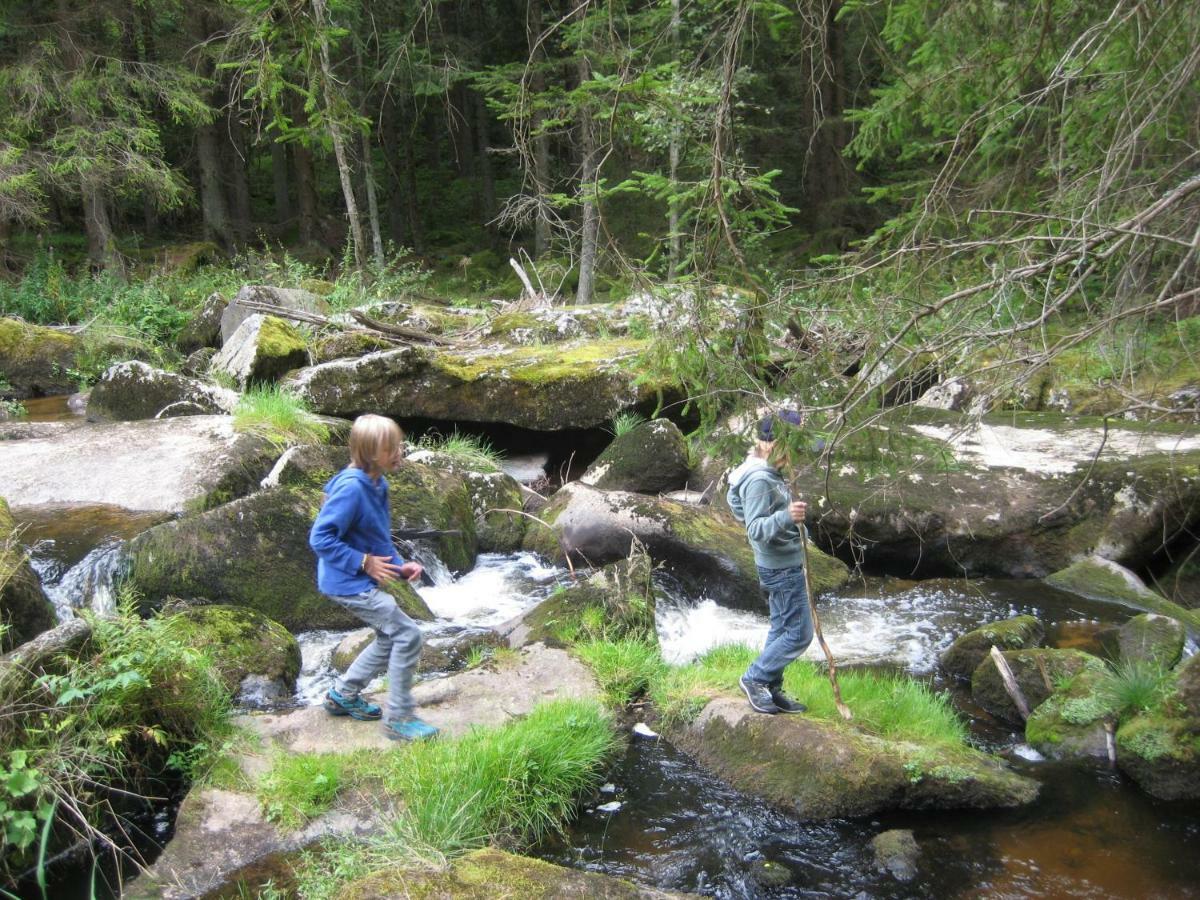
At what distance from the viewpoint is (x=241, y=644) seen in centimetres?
604

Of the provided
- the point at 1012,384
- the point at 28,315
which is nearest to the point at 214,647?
the point at 1012,384

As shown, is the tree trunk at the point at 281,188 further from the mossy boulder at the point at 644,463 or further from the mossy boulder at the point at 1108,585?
the mossy boulder at the point at 1108,585

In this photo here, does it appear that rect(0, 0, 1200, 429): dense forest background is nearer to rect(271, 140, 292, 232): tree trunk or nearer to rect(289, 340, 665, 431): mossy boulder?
rect(289, 340, 665, 431): mossy boulder

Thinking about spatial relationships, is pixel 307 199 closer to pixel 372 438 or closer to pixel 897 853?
pixel 372 438

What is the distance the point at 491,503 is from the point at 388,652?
4540 millimetres

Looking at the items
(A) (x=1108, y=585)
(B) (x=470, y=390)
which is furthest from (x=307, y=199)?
(A) (x=1108, y=585)

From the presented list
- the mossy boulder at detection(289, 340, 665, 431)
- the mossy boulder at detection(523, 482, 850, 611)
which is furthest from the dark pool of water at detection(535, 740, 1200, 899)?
the mossy boulder at detection(289, 340, 665, 431)

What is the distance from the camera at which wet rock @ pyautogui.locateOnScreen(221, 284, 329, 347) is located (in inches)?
543

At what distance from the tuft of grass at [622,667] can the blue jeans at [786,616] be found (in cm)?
105

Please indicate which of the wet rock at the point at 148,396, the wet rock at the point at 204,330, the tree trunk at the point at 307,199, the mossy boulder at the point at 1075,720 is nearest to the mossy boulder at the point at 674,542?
the mossy boulder at the point at 1075,720

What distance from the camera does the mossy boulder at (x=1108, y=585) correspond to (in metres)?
7.60

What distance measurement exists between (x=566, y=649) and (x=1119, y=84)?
15.6 feet

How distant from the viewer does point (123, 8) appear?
765 inches

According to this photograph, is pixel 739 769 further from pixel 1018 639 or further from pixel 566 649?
pixel 1018 639
